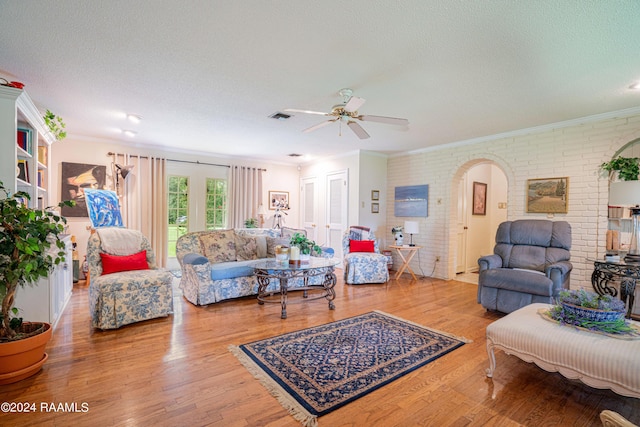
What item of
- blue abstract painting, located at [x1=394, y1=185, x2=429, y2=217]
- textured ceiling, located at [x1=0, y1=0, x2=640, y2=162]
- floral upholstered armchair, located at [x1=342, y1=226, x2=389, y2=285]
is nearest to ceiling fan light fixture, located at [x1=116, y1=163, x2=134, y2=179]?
textured ceiling, located at [x1=0, y1=0, x2=640, y2=162]

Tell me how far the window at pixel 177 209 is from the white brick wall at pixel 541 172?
4.74m

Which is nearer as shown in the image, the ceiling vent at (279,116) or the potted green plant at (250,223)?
the ceiling vent at (279,116)

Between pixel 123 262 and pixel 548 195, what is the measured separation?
557 centimetres

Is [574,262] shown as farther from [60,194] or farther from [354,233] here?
[60,194]

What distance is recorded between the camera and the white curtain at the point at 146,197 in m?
5.57

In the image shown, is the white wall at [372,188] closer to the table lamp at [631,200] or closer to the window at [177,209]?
the window at [177,209]

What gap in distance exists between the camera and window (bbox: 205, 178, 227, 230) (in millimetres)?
6629

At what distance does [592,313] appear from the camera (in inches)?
79.2

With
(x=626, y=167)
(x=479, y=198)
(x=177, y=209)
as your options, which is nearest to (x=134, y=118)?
(x=177, y=209)

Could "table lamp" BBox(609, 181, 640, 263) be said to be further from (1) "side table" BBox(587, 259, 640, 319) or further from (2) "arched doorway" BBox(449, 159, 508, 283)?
(2) "arched doorway" BBox(449, 159, 508, 283)

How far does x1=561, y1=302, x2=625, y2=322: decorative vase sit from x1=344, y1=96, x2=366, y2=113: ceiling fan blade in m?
2.24

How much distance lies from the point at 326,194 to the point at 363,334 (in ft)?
14.3

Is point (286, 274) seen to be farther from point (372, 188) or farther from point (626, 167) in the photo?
point (626, 167)

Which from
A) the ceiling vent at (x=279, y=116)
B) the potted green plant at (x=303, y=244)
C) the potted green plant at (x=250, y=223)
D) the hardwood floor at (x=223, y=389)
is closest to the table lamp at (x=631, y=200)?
the hardwood floor at (x=223, y=389)
